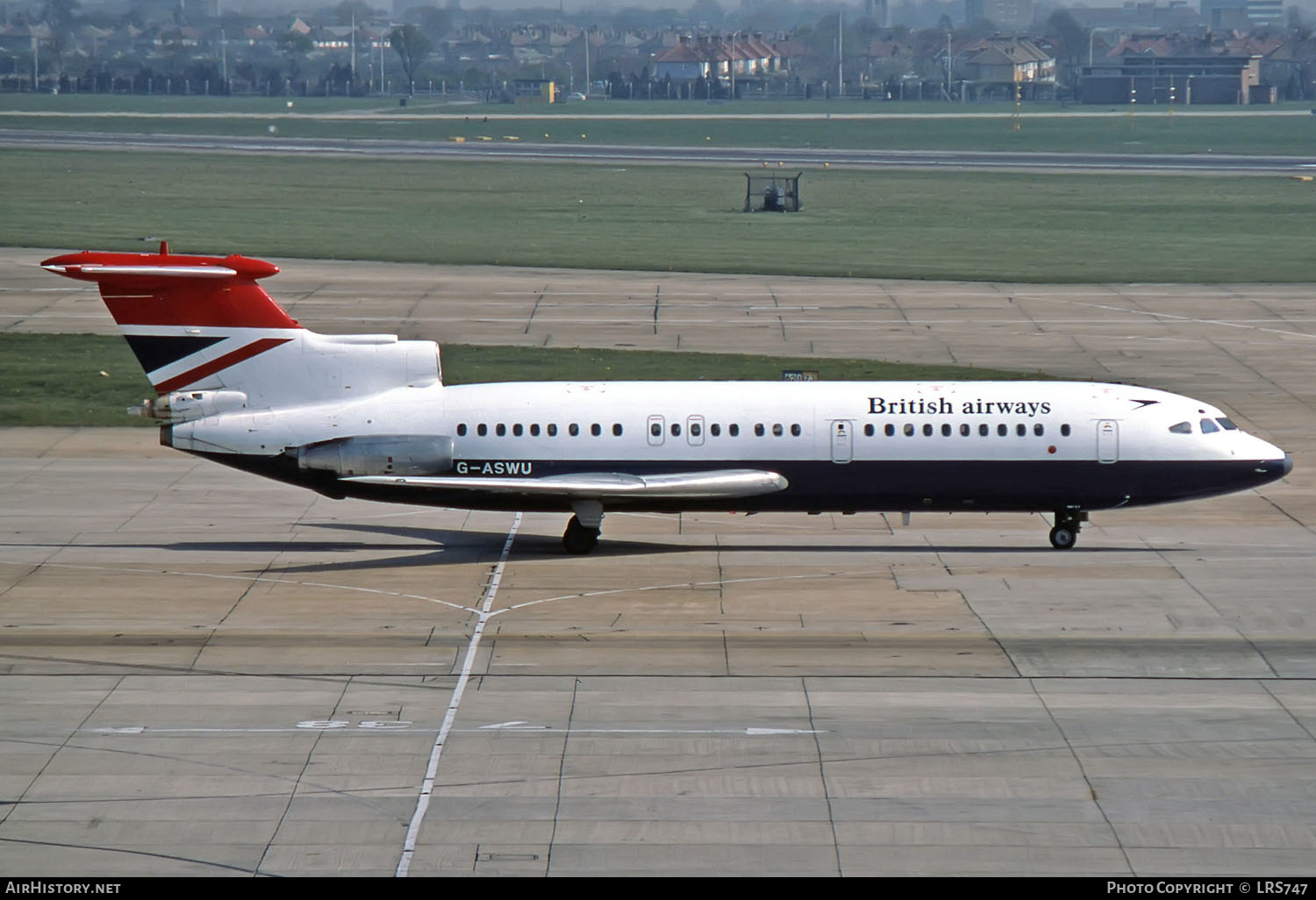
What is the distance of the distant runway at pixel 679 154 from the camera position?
523 feet

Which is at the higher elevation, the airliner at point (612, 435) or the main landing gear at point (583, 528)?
the airliner at point (612, 435)

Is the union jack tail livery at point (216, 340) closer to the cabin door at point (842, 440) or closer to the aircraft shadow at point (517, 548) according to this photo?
the aircraft shadow at point (517, 548)

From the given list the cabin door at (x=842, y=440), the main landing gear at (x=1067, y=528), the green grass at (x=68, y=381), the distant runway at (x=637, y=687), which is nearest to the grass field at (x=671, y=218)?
the green grass at (x=68, y=381)

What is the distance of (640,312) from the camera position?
72750mm

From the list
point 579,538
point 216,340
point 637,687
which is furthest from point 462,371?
point 637,687

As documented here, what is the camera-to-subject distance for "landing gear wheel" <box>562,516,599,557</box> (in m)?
37.0

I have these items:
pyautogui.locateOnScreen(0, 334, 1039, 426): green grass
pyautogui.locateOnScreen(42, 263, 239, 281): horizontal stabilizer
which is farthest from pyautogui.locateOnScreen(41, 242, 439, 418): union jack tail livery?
pyautogui.locateOnScreen(0, 334, 1039, 426): green grass

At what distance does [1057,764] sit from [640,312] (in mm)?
50306

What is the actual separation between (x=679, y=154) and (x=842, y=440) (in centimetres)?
13835

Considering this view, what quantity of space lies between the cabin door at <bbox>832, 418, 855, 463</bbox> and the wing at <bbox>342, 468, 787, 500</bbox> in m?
1.41

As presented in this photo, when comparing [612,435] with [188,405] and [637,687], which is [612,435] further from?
[637,687]

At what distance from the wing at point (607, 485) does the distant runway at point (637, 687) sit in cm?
152
